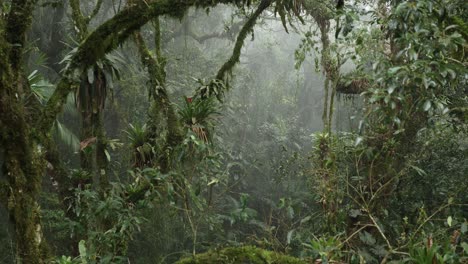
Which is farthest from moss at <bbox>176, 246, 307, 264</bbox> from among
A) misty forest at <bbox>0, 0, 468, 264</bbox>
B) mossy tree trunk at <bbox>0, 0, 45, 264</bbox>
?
mossy tree trunk at <bbox>0, 0, 45, 264</bbox>

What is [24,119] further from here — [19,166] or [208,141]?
[208,141]

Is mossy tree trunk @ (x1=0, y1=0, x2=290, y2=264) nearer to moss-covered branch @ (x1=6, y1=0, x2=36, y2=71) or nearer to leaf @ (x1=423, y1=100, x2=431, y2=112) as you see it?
moss-covered branch @ (x1=6, y1=0, x2=36, y2=71)

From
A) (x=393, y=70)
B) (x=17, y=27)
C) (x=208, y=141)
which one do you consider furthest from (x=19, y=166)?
(x=393, y=70)

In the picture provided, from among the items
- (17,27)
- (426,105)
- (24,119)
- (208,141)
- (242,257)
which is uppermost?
(17,27)

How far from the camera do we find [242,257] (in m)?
3.07

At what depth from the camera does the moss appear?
9.91 ft

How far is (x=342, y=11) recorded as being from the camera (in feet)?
8.72

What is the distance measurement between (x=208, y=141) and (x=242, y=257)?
1.78m

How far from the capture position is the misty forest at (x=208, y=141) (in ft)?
8.87

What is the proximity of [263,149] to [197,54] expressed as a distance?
3110 mm

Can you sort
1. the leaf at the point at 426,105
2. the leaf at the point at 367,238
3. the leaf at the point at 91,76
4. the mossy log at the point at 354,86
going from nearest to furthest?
the leaf at the point at 426,105
the leaf at the point at 91,76
the leaf at the point at 367,238
the mossy log at the point at 354,86

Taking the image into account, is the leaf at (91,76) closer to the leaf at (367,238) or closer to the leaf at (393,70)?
the leaf at (393,70)

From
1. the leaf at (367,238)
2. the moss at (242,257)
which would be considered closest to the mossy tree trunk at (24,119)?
the moss at (242,257)

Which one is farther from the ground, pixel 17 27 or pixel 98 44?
pixel 17 27
